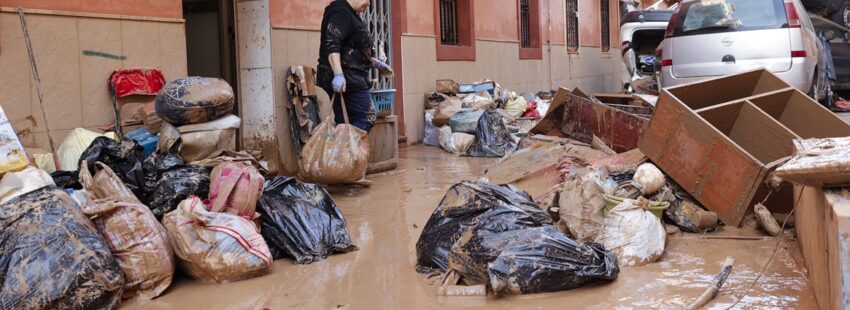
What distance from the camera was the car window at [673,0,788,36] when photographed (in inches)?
323

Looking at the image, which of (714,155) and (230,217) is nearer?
(230,217)

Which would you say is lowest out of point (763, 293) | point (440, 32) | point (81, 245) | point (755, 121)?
point (763, 293)

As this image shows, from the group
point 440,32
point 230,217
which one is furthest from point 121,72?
point 440,32

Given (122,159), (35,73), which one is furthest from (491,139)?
(35,73)

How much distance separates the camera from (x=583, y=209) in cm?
476

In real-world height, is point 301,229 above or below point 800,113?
below

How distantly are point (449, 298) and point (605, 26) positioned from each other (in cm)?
1926

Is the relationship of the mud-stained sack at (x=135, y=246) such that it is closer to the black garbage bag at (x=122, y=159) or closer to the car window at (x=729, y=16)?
the black garbage bag at (x=122, y=159)

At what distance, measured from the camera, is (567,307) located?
11.8 feet

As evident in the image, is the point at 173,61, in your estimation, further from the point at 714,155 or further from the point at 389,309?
the point at 714,155

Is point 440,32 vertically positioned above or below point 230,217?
above

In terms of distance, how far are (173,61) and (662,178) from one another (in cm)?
367

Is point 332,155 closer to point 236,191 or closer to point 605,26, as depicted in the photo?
point 236,191

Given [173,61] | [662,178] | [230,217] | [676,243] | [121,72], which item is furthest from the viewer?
[173,61]
